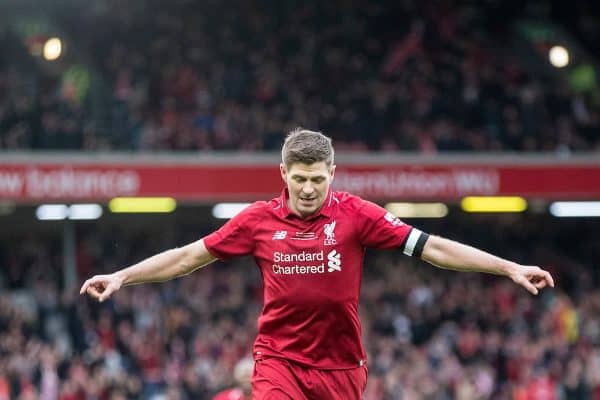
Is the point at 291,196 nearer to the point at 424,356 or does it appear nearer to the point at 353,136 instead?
the point at 424,356

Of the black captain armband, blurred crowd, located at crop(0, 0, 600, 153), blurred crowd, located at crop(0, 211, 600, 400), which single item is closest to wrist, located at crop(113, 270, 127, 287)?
the black captain armband

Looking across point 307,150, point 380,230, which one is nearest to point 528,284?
point 380,230

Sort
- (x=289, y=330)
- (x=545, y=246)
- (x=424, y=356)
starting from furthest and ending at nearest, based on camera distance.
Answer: (x=545, y=246)
(x=424, y=356)
(x=289, y=330)

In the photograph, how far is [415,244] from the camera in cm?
661

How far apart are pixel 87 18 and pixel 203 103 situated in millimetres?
4115

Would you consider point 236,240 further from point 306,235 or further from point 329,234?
point 329,234

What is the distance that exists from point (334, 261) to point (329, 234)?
0.14m

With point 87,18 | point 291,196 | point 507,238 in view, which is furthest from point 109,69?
point 291,196

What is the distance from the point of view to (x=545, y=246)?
82.9 ft

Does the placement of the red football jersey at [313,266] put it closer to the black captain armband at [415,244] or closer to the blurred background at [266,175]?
the black captain armband at [415,244]

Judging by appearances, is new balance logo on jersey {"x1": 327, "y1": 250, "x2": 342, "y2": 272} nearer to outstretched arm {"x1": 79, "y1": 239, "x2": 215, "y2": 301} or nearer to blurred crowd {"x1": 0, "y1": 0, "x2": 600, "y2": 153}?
outstretched arm {"x1": 79, "y1": 239, "x2": 215, "y2": 301}

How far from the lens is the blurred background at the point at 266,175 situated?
65.6ft

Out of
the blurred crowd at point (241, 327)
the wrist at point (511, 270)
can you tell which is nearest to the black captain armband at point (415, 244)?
the wrist at point (511, 270)

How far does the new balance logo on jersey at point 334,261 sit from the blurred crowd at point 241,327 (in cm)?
1191
